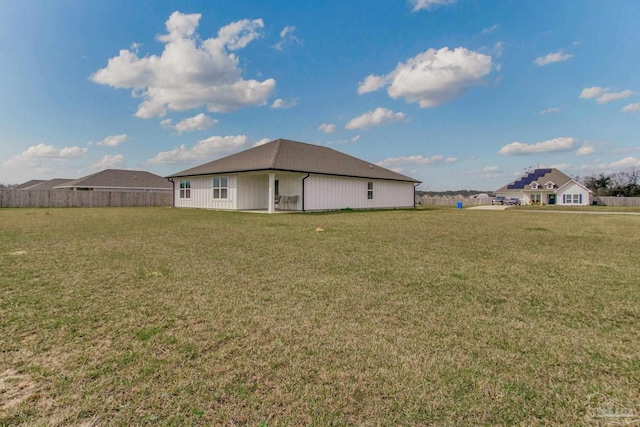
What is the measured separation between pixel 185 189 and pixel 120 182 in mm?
18191

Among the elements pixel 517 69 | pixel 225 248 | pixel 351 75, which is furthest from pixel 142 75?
pixel 517 69

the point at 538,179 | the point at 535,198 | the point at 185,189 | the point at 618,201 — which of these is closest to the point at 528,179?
the point at 538,179

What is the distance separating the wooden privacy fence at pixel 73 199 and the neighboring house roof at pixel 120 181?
10.2 m

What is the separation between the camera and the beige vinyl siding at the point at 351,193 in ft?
59.3

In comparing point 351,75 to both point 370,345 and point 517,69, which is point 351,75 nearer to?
point 517,69

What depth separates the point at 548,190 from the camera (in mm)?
44250

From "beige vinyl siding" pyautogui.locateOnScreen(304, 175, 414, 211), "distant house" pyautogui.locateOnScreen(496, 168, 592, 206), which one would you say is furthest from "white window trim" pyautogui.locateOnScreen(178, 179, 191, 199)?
"distant house" pyautogui.locateOnScreen(496, 168, 592, 206)

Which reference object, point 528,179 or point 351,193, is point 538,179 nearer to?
point 528,179

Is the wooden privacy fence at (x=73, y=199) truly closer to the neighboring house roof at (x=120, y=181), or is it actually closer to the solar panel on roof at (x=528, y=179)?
the neighboring house roof at (x=120, y=181)

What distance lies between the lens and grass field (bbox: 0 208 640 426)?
162 cm

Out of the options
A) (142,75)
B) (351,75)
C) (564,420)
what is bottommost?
(564,420)

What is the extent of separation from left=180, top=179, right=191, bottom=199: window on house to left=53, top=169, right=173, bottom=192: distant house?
1697 cm

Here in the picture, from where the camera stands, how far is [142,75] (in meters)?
15.7

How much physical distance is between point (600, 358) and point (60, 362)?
3715 millimetres
